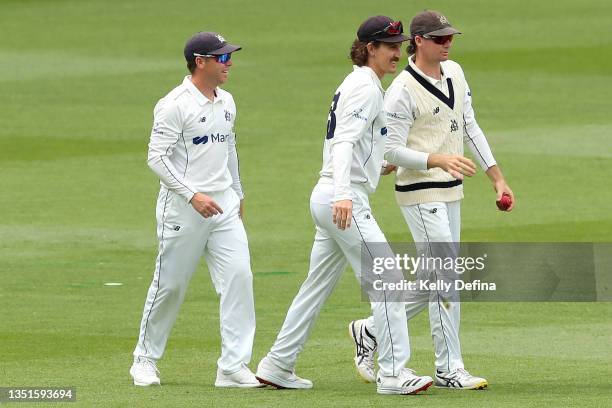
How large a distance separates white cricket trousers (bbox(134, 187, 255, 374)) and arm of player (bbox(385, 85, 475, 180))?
114cm

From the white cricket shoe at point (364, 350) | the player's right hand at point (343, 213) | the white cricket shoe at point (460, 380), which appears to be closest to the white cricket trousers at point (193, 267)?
the white cricket shoe at point (364, 350)

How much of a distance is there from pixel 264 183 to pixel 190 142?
10.4 meters

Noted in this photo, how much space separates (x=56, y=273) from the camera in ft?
52.2

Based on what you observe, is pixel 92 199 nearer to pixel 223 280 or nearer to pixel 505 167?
pixel 505 167

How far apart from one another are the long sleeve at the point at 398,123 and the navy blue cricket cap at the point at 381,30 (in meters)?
0.48

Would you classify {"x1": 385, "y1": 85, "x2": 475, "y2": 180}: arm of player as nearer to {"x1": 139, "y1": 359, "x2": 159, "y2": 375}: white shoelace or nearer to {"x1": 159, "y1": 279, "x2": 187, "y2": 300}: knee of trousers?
{"x1": 159, "y1": 279, "x2": 187, "y2": 300}: knee of trousers

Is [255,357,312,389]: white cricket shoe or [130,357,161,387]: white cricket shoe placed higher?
[130,357,161,387]: white cricket shoe

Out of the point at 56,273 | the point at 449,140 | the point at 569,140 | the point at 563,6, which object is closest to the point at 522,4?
the point at 563,6

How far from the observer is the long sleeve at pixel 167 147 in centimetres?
1086

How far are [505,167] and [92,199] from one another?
5458mm

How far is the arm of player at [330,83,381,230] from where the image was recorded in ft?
33.7

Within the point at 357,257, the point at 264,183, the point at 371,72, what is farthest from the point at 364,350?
the point at 264,183

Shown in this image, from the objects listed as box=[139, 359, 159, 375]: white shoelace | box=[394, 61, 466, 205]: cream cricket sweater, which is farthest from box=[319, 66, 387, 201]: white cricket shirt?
box=[139, 359, 159, 375]: white shoelace

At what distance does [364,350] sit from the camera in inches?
444
